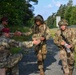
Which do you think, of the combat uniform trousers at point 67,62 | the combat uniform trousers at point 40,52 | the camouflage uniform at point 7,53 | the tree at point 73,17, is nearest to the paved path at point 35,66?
the combat uniform trousers at point 40,52

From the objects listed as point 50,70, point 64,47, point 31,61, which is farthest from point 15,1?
point 64,47

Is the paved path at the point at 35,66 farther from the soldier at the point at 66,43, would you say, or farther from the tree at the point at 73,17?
the tree at the point at 73,17

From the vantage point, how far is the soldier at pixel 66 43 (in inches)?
450

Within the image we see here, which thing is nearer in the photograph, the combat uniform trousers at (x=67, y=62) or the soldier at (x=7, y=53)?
the soldier at (x=7, y=53)

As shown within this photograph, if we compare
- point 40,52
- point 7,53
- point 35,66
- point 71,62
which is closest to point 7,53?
point 7,53

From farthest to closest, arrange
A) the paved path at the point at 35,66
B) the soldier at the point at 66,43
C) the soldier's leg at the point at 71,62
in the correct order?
the paved path at the point at 35,66 → the soldier's leg at the point at 71,62 → the soldier at the point at 66,43

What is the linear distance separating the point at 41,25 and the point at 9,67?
2.84 m

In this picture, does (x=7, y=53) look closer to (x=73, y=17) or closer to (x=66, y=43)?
(x=66, y=43)

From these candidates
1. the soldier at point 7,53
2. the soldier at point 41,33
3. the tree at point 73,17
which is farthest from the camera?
the tree at point 73,17

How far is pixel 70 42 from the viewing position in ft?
37.9

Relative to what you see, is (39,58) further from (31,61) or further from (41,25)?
(31,61)

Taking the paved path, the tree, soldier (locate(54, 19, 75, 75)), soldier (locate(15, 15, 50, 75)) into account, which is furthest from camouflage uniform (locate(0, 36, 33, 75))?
the tree

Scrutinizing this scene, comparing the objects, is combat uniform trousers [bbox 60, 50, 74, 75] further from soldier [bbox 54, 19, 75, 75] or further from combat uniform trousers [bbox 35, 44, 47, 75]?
combat uniform trousers [bbox 35, 44, 47, 75]

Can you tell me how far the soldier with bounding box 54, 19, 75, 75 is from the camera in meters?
11.4
